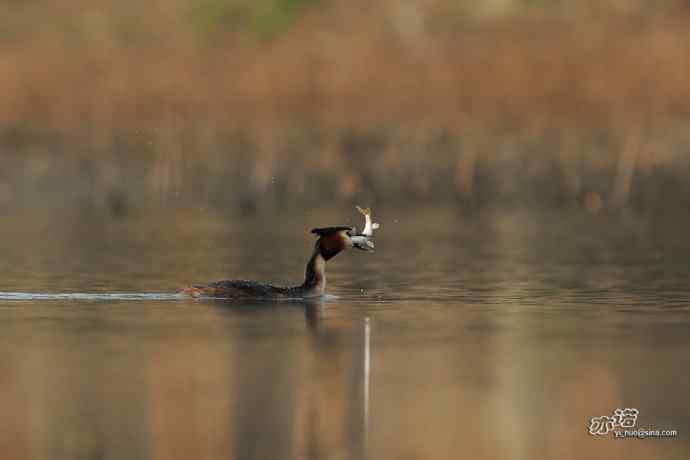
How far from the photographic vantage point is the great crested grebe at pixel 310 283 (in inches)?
633

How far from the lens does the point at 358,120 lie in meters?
30.4

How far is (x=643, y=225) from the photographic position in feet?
89.4

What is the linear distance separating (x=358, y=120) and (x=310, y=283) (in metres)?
14.3

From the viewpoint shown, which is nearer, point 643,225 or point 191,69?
point 643,225

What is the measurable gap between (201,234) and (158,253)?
320cm

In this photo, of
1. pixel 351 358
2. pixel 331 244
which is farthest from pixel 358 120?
pixel 351 358

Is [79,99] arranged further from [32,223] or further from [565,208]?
[565,208]

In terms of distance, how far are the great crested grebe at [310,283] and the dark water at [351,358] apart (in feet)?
0.54

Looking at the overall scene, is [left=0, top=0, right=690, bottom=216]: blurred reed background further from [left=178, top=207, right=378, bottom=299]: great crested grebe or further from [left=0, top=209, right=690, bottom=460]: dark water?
[left=178, top=207, right=378, bottom=299]: great crested grebe

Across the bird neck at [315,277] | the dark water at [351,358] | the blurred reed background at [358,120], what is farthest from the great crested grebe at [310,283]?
the blurred reed background at [358,120]

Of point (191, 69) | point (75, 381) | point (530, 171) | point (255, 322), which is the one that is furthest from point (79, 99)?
point (75, 381)

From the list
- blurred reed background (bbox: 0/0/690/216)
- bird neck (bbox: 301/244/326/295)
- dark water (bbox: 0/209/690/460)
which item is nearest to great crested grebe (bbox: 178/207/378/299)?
bird neck (bbox: 301/244/326/295)

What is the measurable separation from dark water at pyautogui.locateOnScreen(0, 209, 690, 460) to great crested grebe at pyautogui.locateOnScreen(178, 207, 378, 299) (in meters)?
0.16

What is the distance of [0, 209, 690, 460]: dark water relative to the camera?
1037 centimetres
